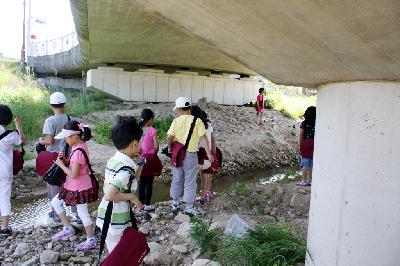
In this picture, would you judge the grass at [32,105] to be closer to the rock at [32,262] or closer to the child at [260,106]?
the child at [260,106]

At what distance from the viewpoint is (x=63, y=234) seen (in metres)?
4.94

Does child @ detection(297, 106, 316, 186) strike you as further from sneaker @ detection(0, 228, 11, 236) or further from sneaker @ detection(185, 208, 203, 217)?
sneaker @ detection(0, 228, 11, 236)

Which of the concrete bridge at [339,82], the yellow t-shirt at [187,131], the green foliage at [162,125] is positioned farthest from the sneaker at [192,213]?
the green foliage at [162,125]

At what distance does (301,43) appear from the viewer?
8.07 feet

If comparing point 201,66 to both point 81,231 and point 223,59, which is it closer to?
point 223,59

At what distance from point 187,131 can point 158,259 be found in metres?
1.95

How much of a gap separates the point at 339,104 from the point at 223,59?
14.2m

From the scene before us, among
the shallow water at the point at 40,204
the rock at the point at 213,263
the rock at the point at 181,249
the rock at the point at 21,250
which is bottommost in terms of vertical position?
the shallow water at the point at 40,204

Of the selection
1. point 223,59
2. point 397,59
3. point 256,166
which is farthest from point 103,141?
point 397,59

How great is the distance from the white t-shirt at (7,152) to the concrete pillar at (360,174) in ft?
12.3

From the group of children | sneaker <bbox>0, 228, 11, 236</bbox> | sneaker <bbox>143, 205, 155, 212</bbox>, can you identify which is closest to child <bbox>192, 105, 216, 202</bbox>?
the group of children

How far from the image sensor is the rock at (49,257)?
428 centimetres

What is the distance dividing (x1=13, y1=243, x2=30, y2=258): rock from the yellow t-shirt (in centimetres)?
228

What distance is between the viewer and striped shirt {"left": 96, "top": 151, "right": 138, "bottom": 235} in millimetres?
3172
